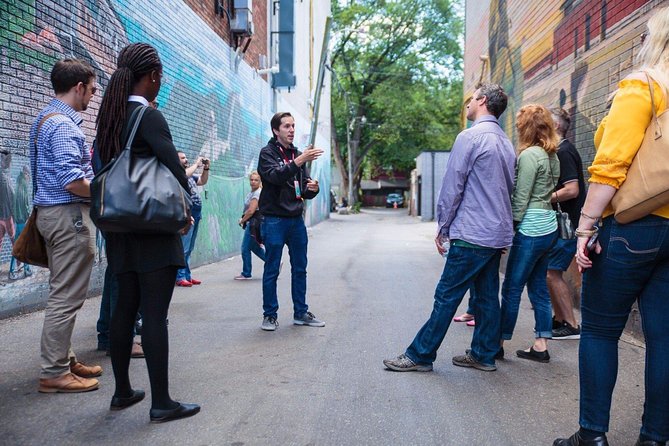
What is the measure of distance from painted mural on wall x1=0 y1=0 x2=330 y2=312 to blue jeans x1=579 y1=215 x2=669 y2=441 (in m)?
4.87

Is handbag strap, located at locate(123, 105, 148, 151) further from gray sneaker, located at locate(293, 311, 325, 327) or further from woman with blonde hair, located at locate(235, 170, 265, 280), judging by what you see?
woman with blonde hair, located at locate(235, 170, 265, 280)

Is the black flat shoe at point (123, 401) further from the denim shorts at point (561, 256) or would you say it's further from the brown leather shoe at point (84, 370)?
the denim shorts at point (561, 256)

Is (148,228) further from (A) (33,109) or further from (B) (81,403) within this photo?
(A) (33,109)

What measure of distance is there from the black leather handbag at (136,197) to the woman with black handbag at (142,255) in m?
0.08

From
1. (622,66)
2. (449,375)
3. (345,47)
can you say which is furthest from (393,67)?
(449,375)

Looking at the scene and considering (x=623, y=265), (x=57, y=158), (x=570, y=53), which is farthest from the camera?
(x=570, y=53)

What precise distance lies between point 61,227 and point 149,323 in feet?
3.07

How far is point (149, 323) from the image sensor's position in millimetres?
2932

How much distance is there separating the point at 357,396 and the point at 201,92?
821 cm

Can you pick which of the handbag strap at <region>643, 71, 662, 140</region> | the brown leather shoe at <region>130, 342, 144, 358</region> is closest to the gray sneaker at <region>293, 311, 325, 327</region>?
the brown leather shoe at <region>130, 342, 144, 358</region>

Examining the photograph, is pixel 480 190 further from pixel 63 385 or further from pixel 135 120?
pixel 63 385

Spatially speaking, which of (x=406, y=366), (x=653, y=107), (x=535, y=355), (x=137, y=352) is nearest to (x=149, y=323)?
(x=137, y=352)

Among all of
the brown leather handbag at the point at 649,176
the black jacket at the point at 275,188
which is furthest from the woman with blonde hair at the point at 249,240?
the brown leather handbag at the point at 649,176

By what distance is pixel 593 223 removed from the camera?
102 inches
